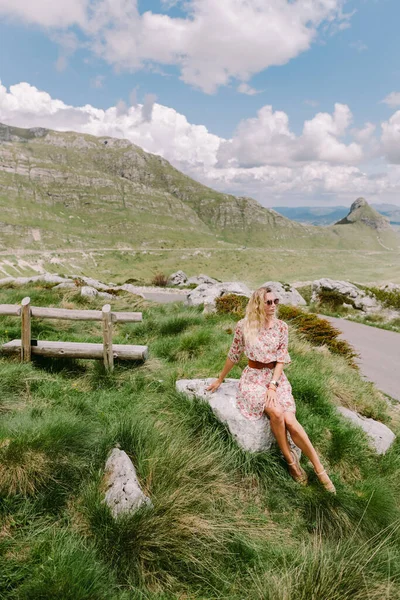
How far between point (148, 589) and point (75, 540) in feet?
2.42

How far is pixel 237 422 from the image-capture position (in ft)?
15.6

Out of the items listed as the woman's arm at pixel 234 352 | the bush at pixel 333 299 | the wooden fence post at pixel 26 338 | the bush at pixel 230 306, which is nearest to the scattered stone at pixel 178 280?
the bush at pixel 333 299

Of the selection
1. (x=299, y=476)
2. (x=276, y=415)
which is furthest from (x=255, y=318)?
(x=299, y=476)

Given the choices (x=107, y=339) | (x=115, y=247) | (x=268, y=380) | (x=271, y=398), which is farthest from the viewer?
(x=115, y=247)

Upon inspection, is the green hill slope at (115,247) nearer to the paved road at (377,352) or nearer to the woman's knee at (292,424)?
the paved road at (377,352)

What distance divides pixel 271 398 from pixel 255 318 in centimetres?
116

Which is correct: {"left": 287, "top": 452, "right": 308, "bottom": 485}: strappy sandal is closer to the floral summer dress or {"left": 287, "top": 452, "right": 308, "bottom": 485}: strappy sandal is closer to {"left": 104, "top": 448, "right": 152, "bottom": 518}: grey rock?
the floral summer dress

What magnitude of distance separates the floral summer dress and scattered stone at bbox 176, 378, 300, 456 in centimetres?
9

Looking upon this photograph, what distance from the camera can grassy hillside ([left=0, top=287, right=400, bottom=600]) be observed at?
283 cm

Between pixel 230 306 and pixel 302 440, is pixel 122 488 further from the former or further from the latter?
pixel 230 306

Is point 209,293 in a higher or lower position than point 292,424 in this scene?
lower

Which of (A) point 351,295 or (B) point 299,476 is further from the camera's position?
(A) point 351,295

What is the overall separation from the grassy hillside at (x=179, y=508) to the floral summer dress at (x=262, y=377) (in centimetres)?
50

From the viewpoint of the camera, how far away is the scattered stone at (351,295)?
21913mm
